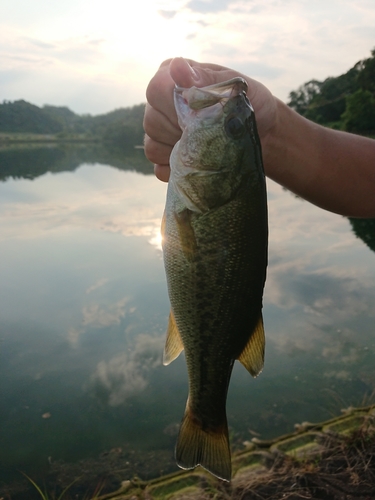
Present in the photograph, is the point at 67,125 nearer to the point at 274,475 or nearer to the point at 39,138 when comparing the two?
the point at 39,138

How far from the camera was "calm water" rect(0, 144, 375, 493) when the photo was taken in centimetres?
412

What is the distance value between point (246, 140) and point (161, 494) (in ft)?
9.01

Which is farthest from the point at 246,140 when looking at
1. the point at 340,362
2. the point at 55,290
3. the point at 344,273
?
the point at 344,273

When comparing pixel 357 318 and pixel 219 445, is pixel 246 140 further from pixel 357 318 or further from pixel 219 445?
pixel 357 318

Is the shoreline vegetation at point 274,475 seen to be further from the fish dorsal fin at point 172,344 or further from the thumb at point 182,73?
the thumb at point 182,73

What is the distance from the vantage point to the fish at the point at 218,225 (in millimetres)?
1634

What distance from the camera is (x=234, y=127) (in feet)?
5.39

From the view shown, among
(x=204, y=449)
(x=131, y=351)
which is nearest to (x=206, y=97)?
(x=204, y=449)

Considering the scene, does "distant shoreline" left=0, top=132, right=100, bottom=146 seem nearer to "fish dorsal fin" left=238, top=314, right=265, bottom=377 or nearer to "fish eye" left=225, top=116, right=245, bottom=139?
"fish eye" left=225, top=116, right=245, bottom=139

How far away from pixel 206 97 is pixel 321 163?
127 cm

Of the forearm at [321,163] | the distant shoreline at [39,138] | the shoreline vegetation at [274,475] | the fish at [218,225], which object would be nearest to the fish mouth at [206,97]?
the fish at [218,225]

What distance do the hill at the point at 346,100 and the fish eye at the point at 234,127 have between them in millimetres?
40004

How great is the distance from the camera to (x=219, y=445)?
1855 mm

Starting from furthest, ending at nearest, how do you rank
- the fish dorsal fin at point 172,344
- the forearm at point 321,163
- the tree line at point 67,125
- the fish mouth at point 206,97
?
the tree line at point 67,125 → the forearm at point 321,163 → the fish dorsal fin at point 172,344 → the fish mouth at point 206,97
